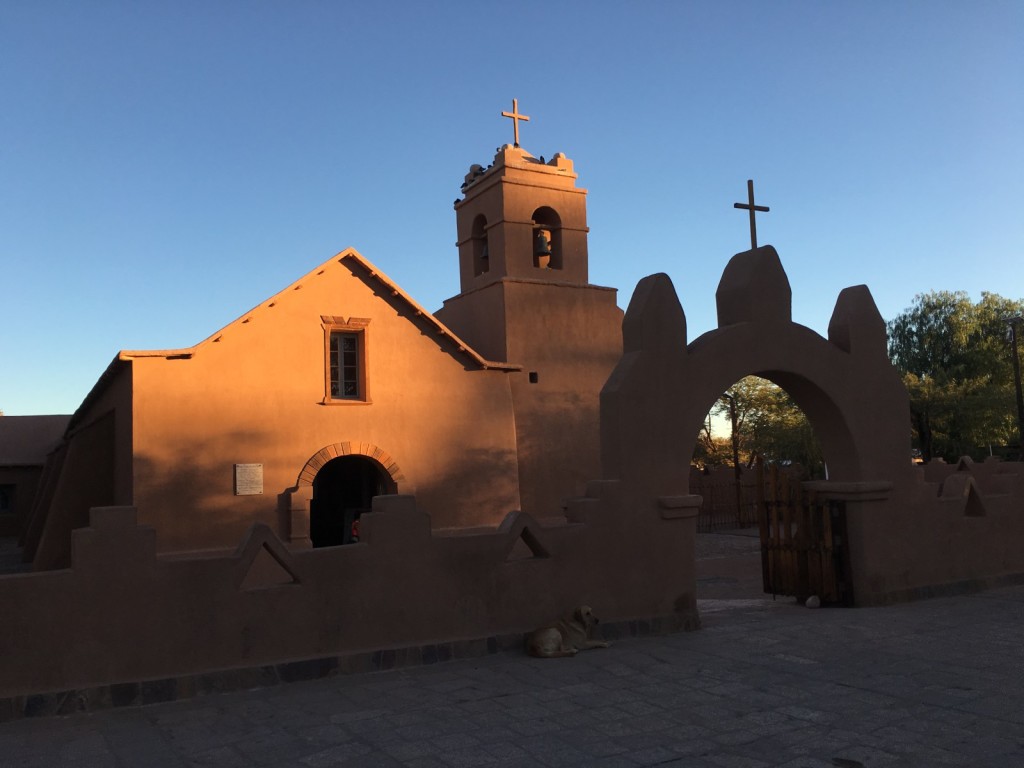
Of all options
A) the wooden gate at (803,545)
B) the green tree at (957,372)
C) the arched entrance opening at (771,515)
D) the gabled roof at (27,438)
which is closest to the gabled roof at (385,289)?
the arched entrance opening at (771,515)

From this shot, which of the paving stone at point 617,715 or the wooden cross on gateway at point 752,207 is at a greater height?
the wooden cross on gateway at point 752,207

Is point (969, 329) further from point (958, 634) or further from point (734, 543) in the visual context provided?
point (958, 634)

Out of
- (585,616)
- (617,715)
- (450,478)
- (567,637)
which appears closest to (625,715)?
(617,715)

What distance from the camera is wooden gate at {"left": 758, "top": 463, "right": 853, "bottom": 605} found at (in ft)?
32.5

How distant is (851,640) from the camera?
789cm

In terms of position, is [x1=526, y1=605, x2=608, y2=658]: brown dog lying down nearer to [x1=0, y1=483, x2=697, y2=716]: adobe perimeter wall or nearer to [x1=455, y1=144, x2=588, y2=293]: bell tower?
[x1=0, y1=483, x2=697, y2=716]: adobe perimeter wall

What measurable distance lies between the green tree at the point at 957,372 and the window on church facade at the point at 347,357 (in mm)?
23309

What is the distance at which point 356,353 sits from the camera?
1653 centimetres

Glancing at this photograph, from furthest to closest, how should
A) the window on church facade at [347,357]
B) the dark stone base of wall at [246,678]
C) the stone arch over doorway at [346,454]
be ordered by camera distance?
the window on church facade at [347,357] < the stone arch over doorway at [346,454] < the dark stone base of wall at [246,678]

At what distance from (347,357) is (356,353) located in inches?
7.5

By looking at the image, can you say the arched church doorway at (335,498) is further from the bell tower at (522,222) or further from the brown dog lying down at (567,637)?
the brown dog lying down at (567,637)

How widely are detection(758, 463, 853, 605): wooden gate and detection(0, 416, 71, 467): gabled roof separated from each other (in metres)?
25.7

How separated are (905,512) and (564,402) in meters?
9.37

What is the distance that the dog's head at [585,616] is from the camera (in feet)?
25.8
